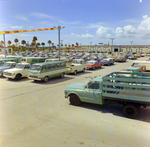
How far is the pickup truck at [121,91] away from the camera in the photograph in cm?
609

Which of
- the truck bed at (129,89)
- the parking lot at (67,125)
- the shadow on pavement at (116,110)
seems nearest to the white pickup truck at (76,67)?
the parking lot at (67,125)

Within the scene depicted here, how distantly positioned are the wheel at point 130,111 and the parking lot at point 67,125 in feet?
0.71

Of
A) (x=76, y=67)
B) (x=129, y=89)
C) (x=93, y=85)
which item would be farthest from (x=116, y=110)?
(x=76, y=67)

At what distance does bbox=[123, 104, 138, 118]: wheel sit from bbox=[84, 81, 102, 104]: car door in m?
1.28

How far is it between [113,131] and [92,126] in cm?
82

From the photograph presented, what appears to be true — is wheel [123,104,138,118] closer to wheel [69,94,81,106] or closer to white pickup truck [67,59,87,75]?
wheel [69,94,81,106]

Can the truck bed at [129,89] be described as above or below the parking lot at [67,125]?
above

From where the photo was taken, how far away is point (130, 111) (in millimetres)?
6434

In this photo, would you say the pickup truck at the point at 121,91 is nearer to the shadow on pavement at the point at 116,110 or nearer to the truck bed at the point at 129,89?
the truck bed at the point at 129,89

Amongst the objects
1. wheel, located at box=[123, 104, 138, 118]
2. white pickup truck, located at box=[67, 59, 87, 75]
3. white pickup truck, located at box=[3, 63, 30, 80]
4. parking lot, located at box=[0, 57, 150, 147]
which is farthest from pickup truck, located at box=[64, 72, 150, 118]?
white pickup truck, located at box=[67, 59, 87, 75]

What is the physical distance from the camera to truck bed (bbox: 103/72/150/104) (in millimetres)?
6012

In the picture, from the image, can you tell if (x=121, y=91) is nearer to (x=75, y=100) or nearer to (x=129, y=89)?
(x=129, y=89)

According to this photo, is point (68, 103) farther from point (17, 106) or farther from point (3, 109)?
point (3, 109)

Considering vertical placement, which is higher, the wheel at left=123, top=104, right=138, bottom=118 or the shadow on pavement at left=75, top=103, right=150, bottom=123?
the wheel at left=123, top=104, right=138, bottom=118
